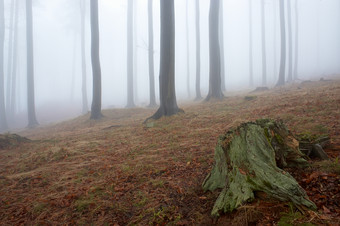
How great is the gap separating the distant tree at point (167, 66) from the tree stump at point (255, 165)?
577cm

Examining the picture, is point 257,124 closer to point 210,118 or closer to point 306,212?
point 306,212

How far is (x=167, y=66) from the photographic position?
875cm

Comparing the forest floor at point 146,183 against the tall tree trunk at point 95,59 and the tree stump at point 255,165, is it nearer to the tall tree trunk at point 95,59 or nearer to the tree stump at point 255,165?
the tree stump at point 255,165

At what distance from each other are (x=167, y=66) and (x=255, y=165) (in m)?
7.06

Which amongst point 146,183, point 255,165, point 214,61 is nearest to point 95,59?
point 214,61

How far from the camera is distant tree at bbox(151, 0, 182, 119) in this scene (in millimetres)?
8570

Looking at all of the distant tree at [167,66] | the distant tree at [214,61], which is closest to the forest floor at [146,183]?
the distant tree at [167,66]

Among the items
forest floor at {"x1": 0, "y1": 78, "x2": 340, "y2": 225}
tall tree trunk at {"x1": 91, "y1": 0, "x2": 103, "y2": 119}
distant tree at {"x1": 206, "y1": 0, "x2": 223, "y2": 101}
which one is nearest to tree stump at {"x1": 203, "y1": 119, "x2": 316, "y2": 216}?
forest floor at {"x1": 0, "y1": 78, "x2": 340, "y2": 225}

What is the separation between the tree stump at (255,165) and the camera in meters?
2.02

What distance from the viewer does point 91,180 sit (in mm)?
3568

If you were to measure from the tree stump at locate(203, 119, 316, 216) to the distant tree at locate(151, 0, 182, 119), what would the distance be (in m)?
5.77

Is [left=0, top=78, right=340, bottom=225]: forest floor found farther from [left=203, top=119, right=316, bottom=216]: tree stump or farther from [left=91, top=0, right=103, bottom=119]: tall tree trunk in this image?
[left=91, top=0, right=103, bottom=119]: tall tree trunk

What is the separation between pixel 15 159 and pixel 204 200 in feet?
18.4

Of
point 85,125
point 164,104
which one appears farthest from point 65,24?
point 164,104
